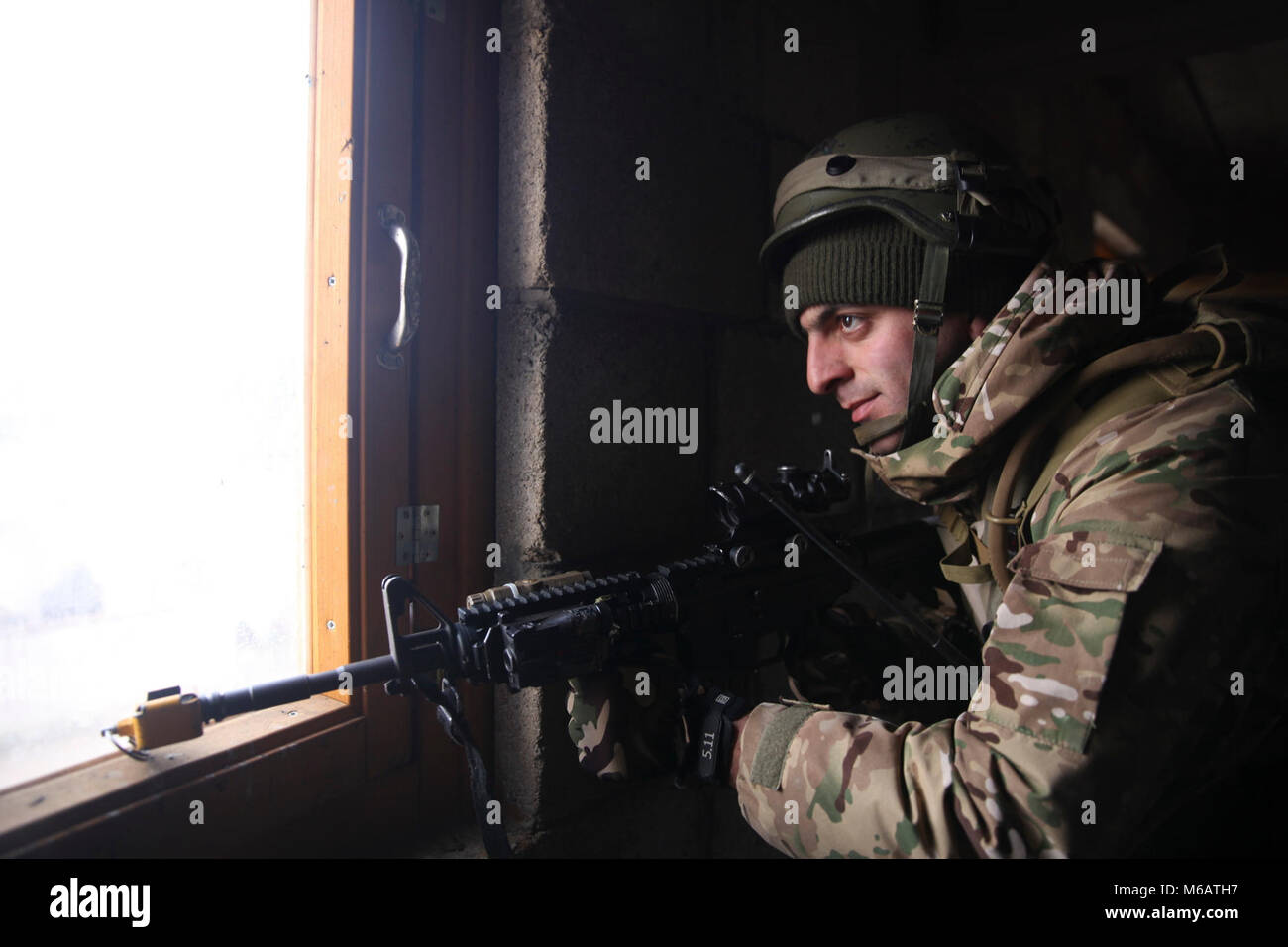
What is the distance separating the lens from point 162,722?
80 cm

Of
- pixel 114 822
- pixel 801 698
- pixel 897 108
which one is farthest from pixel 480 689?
pixel 897 108

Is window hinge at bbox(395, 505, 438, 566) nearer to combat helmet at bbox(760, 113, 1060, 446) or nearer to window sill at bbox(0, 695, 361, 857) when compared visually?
window sill at bbox(0, 695, 361, 857)

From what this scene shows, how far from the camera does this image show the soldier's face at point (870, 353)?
1358 mm

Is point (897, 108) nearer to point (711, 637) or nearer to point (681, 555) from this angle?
point (681, 555)

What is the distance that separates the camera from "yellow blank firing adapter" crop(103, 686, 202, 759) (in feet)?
2.60

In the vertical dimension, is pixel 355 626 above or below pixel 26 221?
below

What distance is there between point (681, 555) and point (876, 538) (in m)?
0.42

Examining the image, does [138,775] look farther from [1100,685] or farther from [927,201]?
[927,201]

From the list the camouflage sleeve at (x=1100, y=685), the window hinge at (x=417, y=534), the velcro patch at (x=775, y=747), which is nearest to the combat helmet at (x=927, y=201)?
the camouflage sleeve at (x=1100, y=685)

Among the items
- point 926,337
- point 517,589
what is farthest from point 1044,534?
point 517,589

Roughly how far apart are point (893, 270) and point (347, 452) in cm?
103

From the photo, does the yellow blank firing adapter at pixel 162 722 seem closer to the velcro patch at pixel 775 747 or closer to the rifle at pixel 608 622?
the rifle at pixel 608 622

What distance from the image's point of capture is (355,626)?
1.15 m

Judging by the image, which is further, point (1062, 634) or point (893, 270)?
point (893, 270)
